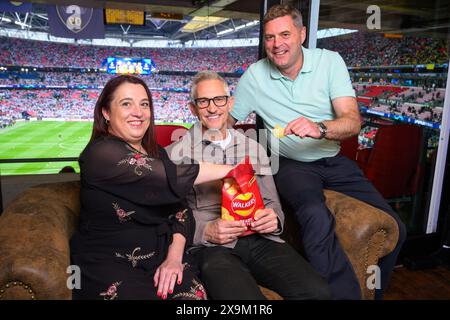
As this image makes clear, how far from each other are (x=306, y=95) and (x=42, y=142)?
16035 millimetres

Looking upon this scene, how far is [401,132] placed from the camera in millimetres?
3020

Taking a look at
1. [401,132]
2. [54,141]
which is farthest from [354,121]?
[54,141]

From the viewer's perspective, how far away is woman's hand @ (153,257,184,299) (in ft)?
4.34

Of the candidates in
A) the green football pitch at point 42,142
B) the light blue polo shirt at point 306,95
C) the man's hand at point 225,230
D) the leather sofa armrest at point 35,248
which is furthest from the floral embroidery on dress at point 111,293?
the green football pitch at point 42,142

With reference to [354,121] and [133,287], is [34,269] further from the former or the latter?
[354,121]

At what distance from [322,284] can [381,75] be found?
705cm

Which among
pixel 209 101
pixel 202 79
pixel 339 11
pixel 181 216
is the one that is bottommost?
pixel 181 216

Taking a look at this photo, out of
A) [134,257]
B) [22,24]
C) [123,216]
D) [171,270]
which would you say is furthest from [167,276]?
[22,24]

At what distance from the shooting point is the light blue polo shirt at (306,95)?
6.34 feet

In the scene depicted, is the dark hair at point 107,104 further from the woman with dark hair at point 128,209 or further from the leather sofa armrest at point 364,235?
the leather sofa armrest at point 364,235

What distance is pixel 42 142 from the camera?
15555 millimetres

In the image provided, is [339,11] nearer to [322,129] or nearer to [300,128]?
[322,129]

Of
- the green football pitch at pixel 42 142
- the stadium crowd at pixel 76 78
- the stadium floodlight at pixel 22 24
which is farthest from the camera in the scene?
the stadium crowd at pixel 76 78

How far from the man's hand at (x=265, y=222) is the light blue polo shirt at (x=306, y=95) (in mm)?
510
